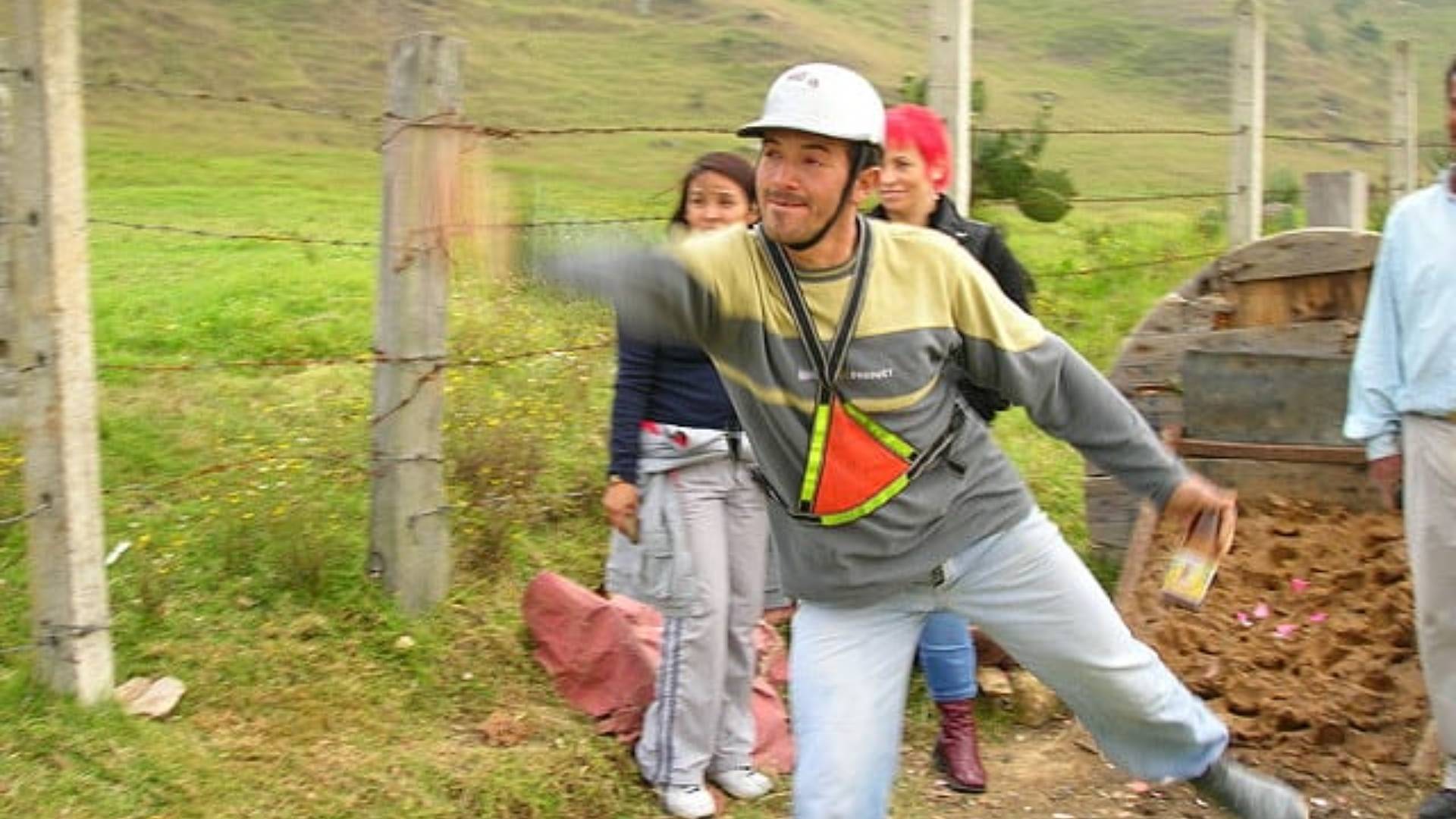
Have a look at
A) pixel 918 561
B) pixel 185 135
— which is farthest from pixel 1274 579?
pixel 185 135

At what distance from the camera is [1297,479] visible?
20.7 feet

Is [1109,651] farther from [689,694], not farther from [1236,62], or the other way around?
[1236,62]

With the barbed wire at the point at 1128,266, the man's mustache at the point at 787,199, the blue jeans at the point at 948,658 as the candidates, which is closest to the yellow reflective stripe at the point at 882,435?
the man's mustache at the point at 787,199

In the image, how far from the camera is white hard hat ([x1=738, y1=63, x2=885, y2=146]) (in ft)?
11.3

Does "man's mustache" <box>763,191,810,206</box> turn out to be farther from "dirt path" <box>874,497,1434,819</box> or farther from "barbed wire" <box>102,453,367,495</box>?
"barbed wire" <box>102,453,367,495</box>

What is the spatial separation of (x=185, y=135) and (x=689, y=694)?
51.5ft

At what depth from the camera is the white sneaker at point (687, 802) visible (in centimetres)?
502

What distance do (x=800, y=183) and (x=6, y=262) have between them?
2.70m

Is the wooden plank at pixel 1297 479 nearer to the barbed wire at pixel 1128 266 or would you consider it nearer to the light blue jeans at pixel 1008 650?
the barbed wire at pixel 1128 266

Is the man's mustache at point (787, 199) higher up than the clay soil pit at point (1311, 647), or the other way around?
the man's mustache at point (787, 199)

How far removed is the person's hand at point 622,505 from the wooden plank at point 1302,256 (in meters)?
2.95

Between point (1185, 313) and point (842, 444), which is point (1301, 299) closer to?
point (1185, 313)

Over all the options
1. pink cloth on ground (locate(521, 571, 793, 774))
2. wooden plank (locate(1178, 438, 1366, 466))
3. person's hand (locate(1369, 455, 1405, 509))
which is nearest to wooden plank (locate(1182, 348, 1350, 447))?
wooden plank (locate(1178, 438, 1366, 466))

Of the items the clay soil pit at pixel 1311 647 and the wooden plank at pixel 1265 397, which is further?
the wooden plank at pixel 1265 397
